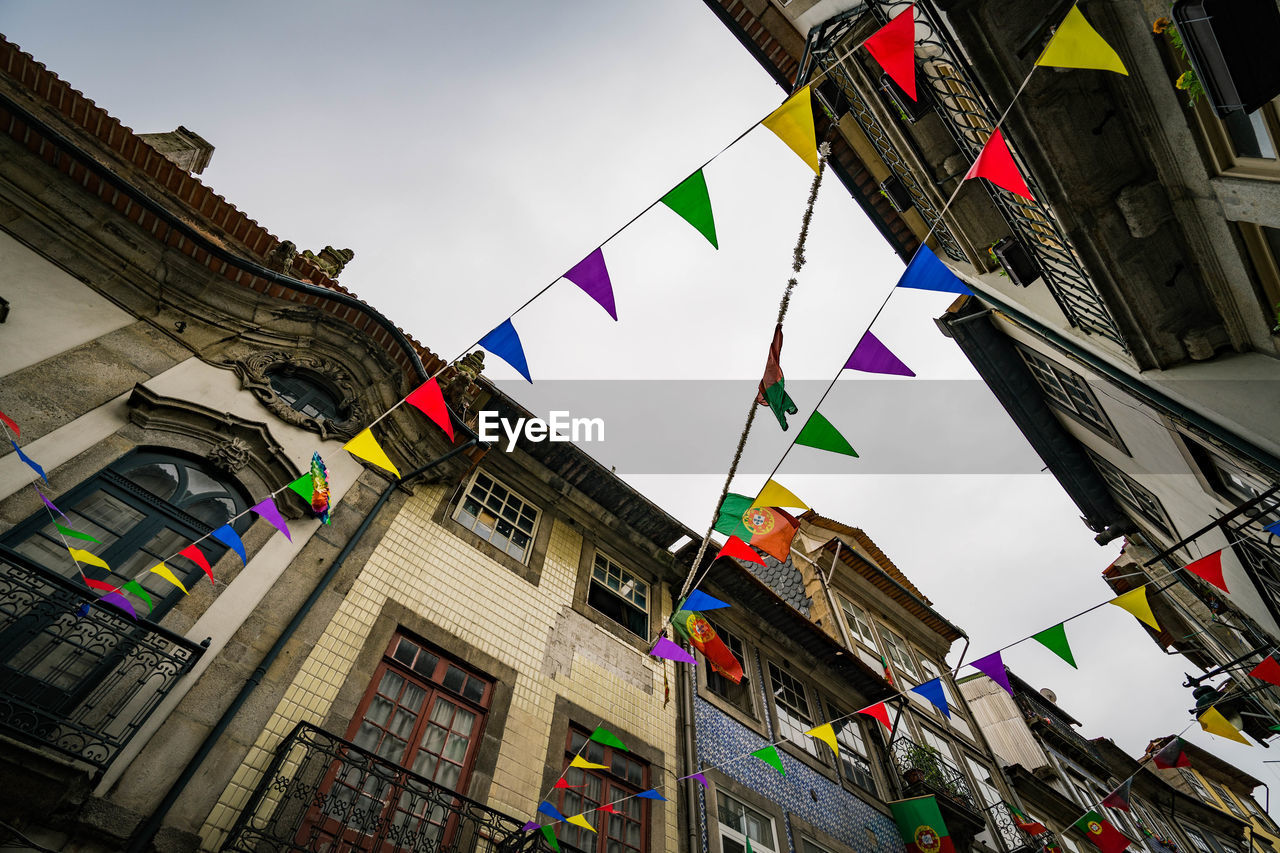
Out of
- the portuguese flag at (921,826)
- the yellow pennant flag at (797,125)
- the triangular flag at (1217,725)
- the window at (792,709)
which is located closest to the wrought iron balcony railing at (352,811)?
the window at (792,709)

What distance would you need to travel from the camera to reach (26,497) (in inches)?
195

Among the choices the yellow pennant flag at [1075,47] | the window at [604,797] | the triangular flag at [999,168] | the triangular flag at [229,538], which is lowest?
the window at [604,797]

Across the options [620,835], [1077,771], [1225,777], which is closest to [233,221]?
[620,835]

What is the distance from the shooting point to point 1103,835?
1295cm

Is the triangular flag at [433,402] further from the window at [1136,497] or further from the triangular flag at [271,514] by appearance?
the window at [1136,497]

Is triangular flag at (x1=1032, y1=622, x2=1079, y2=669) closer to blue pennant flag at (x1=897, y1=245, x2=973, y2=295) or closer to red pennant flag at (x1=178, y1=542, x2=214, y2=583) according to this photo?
blue pennant flag at (x1=897, y1=245, x2=973, y2=295)

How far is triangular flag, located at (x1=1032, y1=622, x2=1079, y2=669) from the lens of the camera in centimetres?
809

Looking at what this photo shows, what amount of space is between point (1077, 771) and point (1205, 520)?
48.5 feet

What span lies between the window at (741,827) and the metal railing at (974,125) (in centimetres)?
778

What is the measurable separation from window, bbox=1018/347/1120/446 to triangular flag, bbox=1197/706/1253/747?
452 centimetres

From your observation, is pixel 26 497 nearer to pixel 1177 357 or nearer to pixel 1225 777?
pixel 1177 357

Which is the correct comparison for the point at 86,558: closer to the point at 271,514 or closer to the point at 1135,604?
the point at 271,514

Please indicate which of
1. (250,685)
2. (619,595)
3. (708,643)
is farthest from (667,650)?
(250,685)

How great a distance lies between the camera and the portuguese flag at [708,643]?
348 inches
